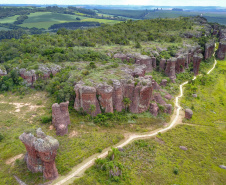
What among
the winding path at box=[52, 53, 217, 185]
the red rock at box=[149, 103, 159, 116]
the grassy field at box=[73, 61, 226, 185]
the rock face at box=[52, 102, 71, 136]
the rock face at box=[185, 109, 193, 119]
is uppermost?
the rock face at box=[52, 102, 71, 136]

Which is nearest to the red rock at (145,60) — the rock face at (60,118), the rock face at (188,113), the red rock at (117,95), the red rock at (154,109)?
the red rock at (154,109)

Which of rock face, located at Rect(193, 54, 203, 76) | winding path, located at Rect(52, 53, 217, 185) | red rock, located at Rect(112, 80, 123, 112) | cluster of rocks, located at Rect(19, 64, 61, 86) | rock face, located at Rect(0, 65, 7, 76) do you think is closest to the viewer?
winding path, located at Rect(52, 53, 217, 185)

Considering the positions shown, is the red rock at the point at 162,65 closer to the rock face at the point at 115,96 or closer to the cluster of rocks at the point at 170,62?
the cluster of rocks at the point at 170,62

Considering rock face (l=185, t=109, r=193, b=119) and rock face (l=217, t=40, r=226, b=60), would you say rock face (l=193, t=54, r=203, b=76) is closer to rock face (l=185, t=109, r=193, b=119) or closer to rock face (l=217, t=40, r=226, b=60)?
rock face (l=217, t=40, r=226, b=60)

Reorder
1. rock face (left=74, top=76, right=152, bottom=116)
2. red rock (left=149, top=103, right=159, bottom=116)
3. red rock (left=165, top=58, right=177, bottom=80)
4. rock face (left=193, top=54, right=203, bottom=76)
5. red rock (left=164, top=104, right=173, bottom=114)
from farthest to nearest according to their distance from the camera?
rock face (left=193, top=54, right=203, bottom=76), red rock (left=165, top=58, right=177, bottom=80), red rock (left=164, top=104, right=173, bottom=114), red rock (left=149, top=103, right=159, bottom=116), rock face (left=74, top=76, right=152, bottom=116)

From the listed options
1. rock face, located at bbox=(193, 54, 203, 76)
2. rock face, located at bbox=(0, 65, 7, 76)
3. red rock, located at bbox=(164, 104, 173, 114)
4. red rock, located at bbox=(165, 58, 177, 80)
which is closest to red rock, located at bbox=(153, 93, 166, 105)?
red rock, located at bbox=(164, 104, 173, 114)

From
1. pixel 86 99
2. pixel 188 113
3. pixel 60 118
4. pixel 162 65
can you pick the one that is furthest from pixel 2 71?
pixel 162 65
